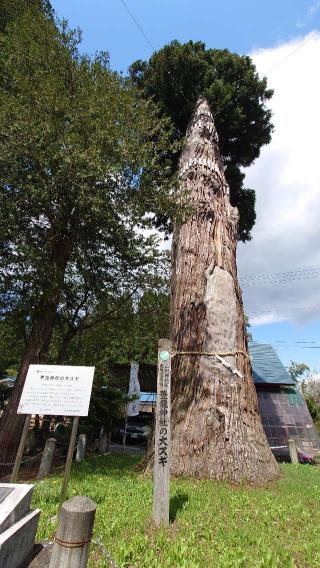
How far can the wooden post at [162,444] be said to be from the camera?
4.11 metres

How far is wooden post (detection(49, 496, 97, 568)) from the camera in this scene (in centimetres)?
254

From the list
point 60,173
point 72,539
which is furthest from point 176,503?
point 60,173

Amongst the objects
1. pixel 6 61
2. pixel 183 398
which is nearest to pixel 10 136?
pixel 6 61

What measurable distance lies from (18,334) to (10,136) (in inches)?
256

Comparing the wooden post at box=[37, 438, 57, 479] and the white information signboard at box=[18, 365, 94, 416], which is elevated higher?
the white information signboard at box=[18, 365, 94, 416]

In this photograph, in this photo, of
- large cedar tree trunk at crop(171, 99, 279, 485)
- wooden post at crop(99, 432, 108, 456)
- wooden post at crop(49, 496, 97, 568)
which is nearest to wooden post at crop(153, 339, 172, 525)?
wooden post at crop(49, 496, 97, 568)

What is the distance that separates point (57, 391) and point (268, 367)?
1573 centimetres

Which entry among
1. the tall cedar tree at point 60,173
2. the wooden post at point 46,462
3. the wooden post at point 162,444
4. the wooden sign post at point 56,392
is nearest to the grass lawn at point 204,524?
the wooden post at point 162,444

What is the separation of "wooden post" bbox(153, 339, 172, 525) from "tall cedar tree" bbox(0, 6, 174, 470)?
4.04 metres

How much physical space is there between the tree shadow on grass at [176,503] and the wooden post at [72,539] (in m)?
1.99

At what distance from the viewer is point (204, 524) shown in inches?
159

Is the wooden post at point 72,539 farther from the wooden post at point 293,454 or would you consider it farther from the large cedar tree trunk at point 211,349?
the wooden post at point 293,454

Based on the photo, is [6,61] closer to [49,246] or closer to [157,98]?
[49,246]

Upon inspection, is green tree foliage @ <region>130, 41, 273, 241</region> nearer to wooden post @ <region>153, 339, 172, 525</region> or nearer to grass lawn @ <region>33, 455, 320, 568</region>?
wooden post @ <region>153, 339, 172, 525</region>
